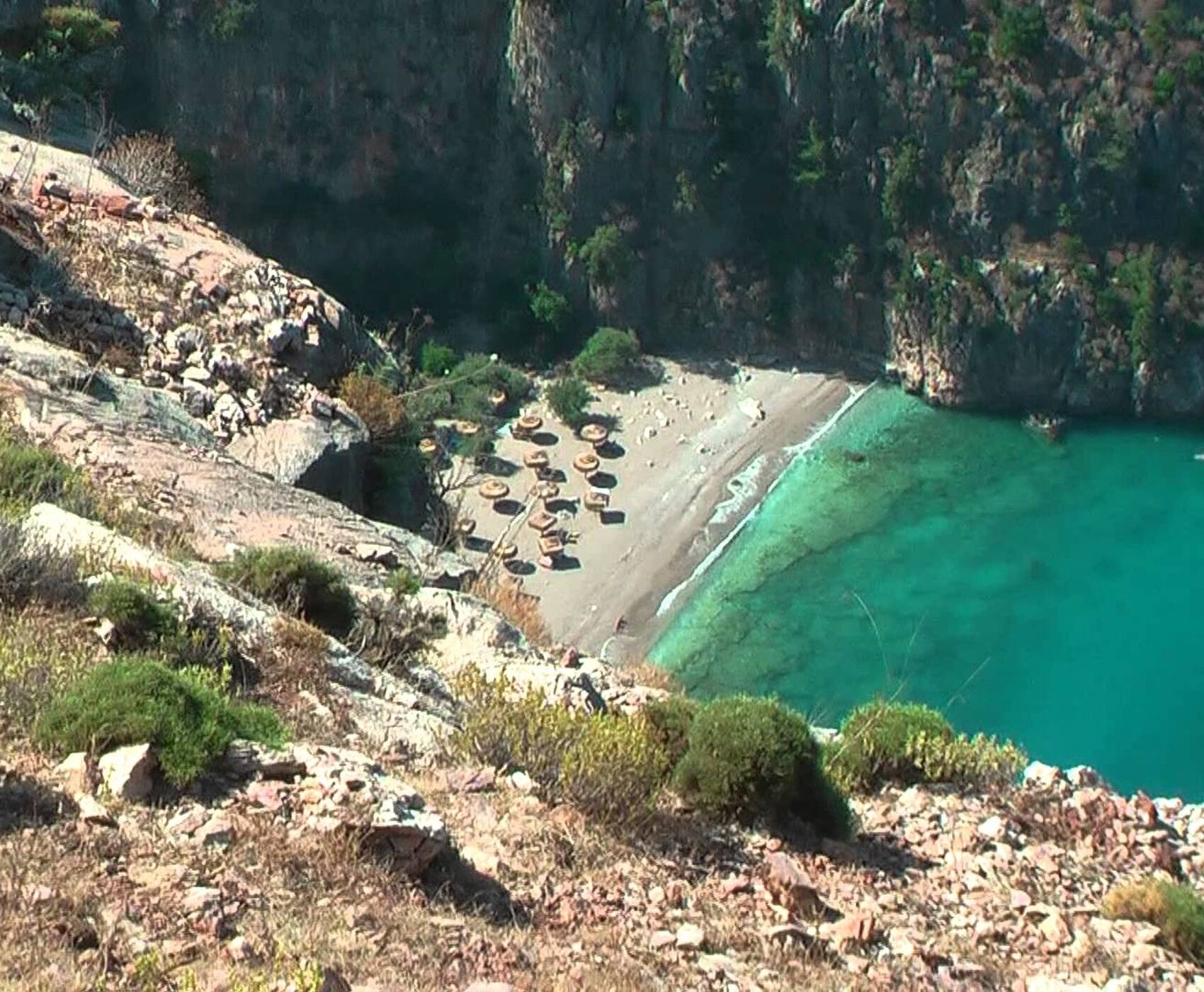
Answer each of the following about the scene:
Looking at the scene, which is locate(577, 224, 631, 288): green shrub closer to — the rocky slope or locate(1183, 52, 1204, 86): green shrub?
locate(1183, 52, 1204, 86): green shrub

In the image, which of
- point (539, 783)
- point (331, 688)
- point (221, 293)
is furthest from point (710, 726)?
point (221, 293)

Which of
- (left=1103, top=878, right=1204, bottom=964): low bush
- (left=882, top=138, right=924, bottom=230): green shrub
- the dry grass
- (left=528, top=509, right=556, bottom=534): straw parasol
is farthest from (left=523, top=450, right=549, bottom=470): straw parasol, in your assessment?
(left=1103, top=878, right=1204, bottom=964): low bush

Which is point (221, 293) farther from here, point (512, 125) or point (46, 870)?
point (512, 125)

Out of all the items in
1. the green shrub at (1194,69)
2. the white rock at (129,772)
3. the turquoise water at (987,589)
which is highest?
the green shrub at (1194,69)

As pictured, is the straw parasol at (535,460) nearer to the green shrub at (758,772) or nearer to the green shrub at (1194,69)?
the green shrub at (1194,69)

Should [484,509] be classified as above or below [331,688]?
below

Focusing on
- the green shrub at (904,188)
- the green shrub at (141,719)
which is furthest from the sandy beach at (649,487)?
the green shrub at (141,719)
